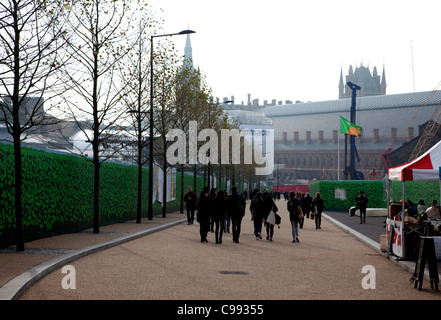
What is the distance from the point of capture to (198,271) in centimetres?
1275

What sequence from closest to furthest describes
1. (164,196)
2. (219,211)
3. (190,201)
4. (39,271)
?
1. (39,271)
2. (219,211)
3. (190,201)
4. (164,196)

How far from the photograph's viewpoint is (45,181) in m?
19.4

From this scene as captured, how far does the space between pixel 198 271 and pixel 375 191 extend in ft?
136

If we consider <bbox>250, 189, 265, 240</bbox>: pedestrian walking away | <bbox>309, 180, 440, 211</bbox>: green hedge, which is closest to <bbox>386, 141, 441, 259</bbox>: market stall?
<bbox>250, 189, 265, 240</bbox>: pedestrian walking away

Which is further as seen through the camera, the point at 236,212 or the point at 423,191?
the point at 423,191

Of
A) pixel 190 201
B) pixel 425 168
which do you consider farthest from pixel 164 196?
pixel 425 168

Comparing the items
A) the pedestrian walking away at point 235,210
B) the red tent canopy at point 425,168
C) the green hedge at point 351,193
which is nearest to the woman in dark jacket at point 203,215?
the pedestrian walking away at point 235,210

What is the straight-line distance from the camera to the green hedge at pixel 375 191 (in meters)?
38.1

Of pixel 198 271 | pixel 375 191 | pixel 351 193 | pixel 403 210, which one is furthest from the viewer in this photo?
pixel 351 193

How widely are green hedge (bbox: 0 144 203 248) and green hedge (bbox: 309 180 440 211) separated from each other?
19.0m

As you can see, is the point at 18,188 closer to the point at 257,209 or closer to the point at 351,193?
the point at 257,209

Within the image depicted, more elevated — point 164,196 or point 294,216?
point 164,196

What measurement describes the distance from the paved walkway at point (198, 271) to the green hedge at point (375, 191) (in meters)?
19.2

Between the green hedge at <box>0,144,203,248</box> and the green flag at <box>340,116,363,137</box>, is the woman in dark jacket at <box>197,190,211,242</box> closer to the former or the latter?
the green hedge at <box>0,144,203,248</box>
